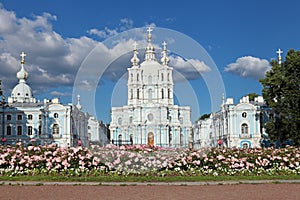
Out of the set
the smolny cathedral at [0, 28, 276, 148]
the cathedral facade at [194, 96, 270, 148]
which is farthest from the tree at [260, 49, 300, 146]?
the cathedral facade at [194, 96, 270, 148]

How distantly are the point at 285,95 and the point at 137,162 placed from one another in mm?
27668

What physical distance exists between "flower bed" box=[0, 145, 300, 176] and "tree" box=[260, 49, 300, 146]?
66.2 ft

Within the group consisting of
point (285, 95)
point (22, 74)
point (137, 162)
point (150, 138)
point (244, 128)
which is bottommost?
point (137, 162)

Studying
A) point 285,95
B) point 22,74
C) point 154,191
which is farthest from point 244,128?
point 154,191

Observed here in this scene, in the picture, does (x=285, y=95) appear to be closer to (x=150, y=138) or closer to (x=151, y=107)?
(x=150, y=138)

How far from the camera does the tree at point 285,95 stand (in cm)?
4106

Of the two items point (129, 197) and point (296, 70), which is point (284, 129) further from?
point (129, 197)

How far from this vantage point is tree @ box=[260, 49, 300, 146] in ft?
135

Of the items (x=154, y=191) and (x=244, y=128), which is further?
(x=244, y=128)

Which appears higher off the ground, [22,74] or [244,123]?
[22,74]

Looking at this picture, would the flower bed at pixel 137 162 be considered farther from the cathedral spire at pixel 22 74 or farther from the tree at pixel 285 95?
the cathedral spire at pixel 22 74

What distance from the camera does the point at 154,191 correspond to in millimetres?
14320

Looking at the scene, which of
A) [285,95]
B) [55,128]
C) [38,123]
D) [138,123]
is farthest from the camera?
[138,123]

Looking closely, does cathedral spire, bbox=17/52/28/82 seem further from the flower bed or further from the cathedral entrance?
the flower bed
